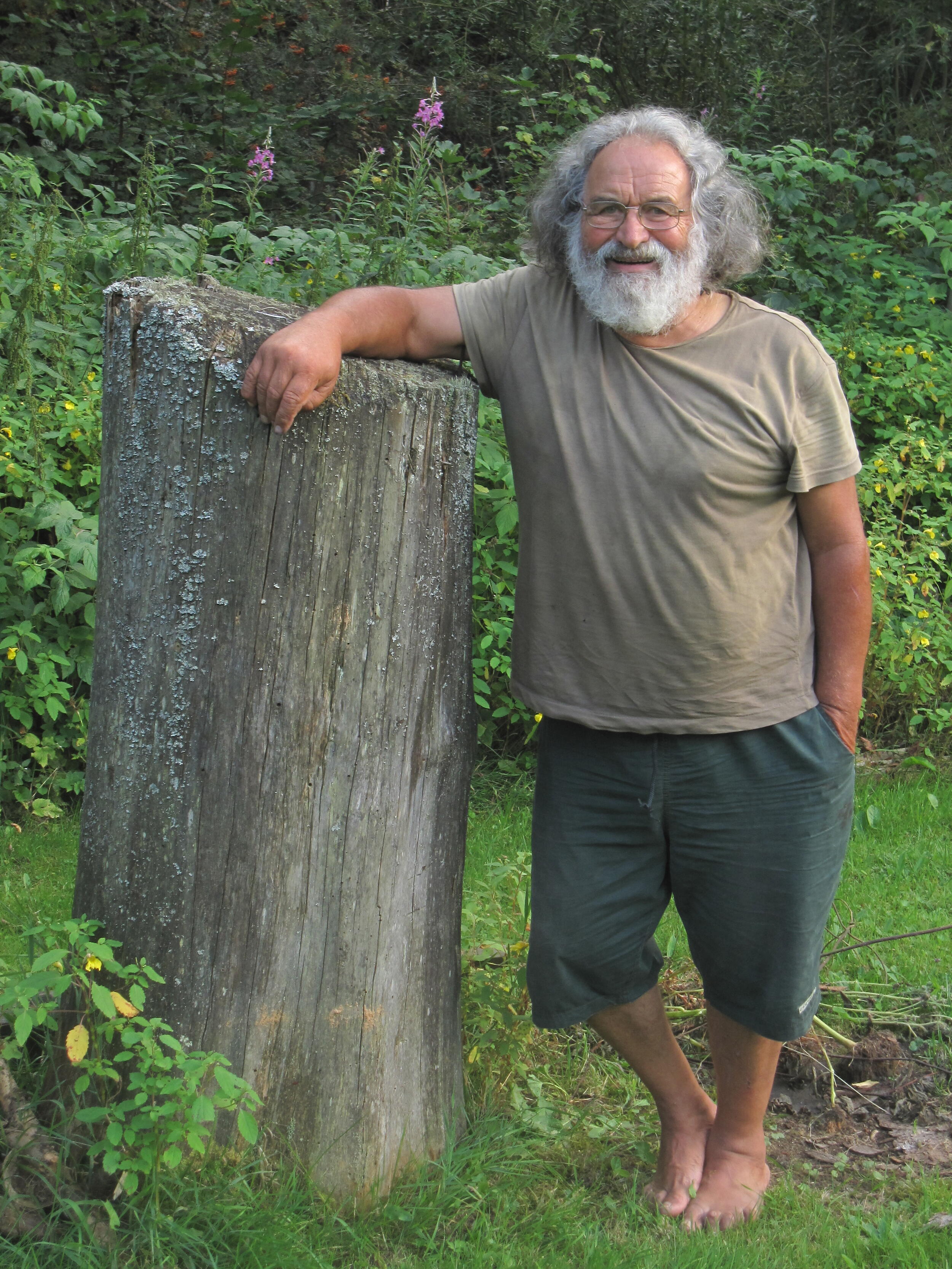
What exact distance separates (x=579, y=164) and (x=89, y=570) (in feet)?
7.54

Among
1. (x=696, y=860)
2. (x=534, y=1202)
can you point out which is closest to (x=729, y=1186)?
(x=534, y=1202)

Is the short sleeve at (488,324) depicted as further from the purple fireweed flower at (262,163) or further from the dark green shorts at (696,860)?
the purple fireweed flower at (262,163)

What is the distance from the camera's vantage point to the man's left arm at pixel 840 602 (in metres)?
2.43

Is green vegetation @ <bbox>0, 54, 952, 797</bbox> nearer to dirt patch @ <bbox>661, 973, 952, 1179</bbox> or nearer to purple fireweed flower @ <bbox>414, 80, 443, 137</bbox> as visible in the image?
purple fireweed flower @ <bbox>414, 80, 443, 137</bbox>

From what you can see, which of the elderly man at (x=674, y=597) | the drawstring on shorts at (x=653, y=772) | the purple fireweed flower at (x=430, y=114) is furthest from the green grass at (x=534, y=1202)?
the purple fireweed flower at (x=430, y=114)

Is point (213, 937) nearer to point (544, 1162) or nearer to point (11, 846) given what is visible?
point (544, 1162)

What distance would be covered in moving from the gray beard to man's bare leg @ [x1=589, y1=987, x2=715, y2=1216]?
4.59 feet

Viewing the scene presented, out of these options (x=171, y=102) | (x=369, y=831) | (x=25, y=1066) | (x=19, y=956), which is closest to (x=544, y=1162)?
(x=369, y=831)

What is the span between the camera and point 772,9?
988 cm

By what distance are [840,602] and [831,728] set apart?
25 centimetres

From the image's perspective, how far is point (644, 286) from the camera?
2367 mm

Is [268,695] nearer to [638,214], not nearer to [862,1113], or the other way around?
[638,214]

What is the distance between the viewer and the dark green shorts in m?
2.42

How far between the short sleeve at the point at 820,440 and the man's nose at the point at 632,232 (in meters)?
0.44
